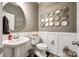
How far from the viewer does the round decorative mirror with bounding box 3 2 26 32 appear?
1421 mm

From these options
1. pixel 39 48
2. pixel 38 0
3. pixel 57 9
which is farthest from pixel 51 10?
pixel 39 48

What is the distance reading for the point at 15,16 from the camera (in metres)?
1.44

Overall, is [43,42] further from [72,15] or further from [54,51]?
[72,15]

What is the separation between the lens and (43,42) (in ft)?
4.72

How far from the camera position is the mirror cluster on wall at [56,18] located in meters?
1.41

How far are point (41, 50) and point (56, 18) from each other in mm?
459

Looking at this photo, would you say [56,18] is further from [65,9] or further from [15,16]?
[15,16]

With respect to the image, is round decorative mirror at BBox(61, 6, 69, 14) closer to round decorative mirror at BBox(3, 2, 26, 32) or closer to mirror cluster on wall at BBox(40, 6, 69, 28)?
mirror cluster on wall at BBox(40, 6, 69, 28)

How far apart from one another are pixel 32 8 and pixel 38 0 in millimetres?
128

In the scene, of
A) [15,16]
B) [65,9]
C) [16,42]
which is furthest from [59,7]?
[16,42]

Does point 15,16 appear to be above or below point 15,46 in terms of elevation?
above


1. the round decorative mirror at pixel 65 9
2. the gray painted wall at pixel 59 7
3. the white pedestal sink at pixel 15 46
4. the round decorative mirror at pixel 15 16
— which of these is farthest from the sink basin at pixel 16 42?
the round decorative mirror at pixel 65 9

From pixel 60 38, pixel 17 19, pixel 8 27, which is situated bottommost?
pixel 60 38

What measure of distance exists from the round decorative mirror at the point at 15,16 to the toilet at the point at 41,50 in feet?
1.09
